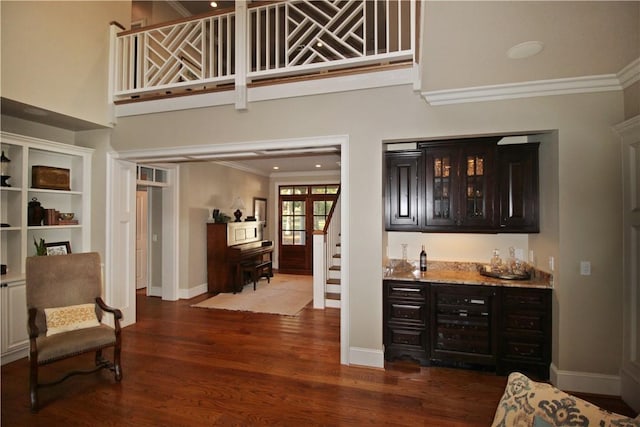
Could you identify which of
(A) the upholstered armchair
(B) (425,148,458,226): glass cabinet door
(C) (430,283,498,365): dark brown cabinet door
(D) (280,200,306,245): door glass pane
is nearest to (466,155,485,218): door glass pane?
(B) (425,148,458,226): glass cabinet door

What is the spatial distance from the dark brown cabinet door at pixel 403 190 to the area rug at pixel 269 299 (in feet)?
7.79

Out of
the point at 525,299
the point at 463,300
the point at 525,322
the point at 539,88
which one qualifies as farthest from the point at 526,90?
the point at 525,322

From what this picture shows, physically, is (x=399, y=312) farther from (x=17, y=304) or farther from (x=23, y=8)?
(x=23, y=8)

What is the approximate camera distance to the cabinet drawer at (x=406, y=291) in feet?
10.2

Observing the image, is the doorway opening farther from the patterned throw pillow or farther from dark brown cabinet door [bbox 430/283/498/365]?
the patterned throw pillow

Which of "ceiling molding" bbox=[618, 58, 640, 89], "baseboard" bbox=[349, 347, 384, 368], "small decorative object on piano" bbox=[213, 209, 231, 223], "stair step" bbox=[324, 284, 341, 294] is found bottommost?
"baseboard" bbox=[349, 347, 384, 368]

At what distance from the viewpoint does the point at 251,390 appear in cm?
267

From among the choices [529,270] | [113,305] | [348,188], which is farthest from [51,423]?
[529,270]

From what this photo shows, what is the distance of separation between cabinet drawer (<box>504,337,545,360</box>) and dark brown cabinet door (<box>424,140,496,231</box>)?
111 centimetres

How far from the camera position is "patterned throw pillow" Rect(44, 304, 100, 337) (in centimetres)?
277

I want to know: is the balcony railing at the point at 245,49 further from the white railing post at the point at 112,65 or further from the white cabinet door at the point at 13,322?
the white cabinet door at the point at 13,322

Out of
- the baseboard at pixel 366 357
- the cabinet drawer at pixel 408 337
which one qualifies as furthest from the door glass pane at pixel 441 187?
the baseboard at pixel 366 357

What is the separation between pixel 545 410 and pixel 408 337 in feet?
6.47

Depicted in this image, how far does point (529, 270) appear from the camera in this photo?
3197 mm
